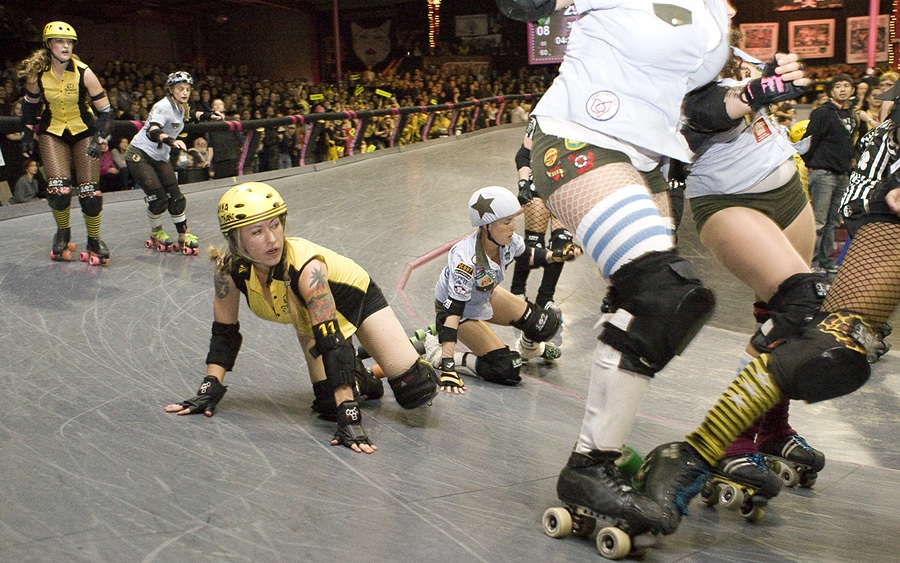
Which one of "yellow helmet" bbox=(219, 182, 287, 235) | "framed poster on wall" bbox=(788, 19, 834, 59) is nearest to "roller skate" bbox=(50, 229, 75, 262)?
"yellow helmet" bbox=(219, 182, 287, 235)

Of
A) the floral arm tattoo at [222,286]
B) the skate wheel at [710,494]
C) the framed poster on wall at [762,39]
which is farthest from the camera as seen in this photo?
the framed poster on wall at [762,39]

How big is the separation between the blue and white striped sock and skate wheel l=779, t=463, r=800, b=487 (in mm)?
992

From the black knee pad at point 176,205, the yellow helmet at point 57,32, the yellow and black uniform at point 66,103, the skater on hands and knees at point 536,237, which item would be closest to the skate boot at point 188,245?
the black knee pad at point 176,205

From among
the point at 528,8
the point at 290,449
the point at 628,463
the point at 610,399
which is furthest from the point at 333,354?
the point at 528,8

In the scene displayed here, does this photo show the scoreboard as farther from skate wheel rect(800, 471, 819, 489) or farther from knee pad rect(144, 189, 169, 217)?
skate wheel rect(800, 471, 819, 489)

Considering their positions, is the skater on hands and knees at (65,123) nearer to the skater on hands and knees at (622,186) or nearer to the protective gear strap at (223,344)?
the protective gear strap at (223,344)

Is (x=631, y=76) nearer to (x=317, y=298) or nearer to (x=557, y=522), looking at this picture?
(x=557, y=522)

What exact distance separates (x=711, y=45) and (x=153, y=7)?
70.2 feet

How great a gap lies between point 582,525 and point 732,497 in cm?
45

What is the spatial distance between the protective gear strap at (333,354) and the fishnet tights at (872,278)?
1460mm

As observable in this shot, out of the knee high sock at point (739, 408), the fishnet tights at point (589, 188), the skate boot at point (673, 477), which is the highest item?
the fishnet tights at point (589, 188)

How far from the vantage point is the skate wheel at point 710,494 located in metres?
2.26

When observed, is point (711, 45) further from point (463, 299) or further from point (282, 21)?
point (282, 21)

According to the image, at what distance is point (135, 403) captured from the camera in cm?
314
